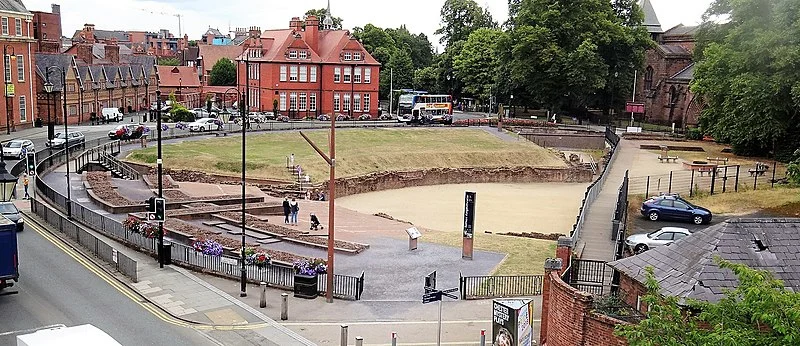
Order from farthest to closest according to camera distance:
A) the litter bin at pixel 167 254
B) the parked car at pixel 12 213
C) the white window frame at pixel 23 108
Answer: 1. the white window frame at pixel 23 108
2. the parked car at pixel 12 213
3. the litter bin at pixel 167 254

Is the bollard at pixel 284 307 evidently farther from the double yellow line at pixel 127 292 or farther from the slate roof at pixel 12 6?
the slate roof at pixel 12 6

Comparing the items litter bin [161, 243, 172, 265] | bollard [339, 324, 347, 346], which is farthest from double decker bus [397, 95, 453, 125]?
bollard [339, 324, 347, 346]

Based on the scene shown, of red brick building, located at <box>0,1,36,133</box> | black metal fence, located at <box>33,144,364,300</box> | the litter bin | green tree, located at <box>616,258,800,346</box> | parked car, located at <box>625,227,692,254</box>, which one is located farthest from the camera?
red brick building, located at <box>0,1,36,133</box>

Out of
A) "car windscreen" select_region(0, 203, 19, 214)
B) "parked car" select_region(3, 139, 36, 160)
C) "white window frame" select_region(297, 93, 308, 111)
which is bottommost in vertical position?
"car windscreen" select_region(0, 203, 19, 214)

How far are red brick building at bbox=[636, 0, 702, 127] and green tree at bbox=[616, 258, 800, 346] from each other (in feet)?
268

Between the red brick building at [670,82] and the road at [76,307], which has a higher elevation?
the red brick building at [670,82]

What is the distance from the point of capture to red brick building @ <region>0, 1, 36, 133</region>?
63.6 meters

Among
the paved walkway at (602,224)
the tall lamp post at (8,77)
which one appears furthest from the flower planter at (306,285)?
the tall lamp post at (8,77)

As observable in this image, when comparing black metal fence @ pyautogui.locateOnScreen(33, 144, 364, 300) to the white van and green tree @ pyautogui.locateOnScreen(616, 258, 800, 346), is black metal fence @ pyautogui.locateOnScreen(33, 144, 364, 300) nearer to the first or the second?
green tree @ pyautogui.locateOnScreen(616, 258, 800, 346)

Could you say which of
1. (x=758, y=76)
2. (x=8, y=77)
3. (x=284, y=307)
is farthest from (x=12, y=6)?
(x=758, y=76)

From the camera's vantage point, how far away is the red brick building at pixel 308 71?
3484 inches

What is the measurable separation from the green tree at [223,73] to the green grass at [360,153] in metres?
46.9

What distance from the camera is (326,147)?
63.5m

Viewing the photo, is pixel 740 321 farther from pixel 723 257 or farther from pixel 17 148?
pixel 17 148
